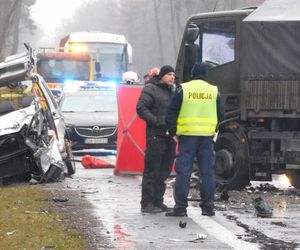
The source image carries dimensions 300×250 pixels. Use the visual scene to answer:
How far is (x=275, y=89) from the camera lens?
11.8m

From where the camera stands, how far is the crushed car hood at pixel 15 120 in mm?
12594

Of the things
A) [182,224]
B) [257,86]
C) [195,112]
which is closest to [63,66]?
[257,86]

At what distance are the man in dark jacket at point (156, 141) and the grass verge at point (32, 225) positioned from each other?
1.09 meters

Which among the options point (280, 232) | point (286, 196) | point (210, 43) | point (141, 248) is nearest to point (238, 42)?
point (210, 43)

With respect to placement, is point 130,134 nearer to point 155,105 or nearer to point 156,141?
point 155,105

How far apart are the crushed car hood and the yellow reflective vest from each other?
3976 millimetres

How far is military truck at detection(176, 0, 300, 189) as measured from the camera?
1174 cm

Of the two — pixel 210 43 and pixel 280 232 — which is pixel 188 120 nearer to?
pixel 280 232

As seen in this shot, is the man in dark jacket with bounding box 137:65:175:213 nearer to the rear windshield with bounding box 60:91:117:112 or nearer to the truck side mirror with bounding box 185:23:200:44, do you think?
the truck side mirror with bounding box 185:23:200:44

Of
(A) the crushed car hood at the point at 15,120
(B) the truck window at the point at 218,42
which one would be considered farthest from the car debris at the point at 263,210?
(A) the crushed car hood at the point at 15,120

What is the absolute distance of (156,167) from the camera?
980 centimetres

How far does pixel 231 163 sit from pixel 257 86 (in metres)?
1.19

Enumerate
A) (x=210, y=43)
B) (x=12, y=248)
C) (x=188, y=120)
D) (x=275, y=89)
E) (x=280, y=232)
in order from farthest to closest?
1. (x=210, y=43)
2. (x=275, y=89)
3. (x=188, y=120)
4. (x=280, y=232)
5. (x=12, y=248)

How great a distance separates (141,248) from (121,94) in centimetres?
734
